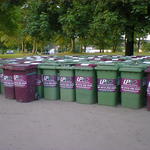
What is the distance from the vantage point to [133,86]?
630cm

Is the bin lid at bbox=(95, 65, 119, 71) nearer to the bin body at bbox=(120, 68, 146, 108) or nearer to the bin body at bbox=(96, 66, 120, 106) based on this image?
the bin body at bbox=(96, 66, 120, 106)

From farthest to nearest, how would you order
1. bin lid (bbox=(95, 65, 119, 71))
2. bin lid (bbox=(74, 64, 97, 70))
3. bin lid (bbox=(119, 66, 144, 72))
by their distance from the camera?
bin lid (bbox=(74, 64, 97, 70)), bin lid (bbox=(95, 65, 119, 71)), bin lid (bbox=(119, 66, 144, 72))

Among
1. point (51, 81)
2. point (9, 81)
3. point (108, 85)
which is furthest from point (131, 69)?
point (9, 81)

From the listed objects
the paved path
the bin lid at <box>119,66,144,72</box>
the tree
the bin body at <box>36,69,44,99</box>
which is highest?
the tree

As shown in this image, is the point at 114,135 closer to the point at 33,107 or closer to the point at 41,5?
the point at 33,107

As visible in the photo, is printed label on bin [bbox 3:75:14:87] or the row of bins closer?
the row of bins

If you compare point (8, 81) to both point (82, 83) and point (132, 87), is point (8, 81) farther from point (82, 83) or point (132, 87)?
point (132, 87)

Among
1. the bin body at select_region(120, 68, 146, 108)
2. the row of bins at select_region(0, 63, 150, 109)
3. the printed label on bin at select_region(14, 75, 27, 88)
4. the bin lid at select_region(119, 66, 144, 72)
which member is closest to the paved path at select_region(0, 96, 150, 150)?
the bin body at select_region(120, 68, 146, 108)

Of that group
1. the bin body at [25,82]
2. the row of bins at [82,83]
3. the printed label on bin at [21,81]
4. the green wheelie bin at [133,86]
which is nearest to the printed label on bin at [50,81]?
the row of bins at [82,83]

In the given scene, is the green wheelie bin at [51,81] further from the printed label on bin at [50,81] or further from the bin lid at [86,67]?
the bin lid at [86,67]

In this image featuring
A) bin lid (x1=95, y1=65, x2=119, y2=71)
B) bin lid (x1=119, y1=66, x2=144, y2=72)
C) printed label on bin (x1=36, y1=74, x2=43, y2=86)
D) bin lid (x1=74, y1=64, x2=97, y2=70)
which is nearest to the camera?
bin lid (x1=119, y1=66, x2=144, y2=72)

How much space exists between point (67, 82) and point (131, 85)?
6.27ft

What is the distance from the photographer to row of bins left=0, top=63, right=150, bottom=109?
6355 mm

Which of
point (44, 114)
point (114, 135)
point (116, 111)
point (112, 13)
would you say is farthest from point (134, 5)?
point (114, 135)
